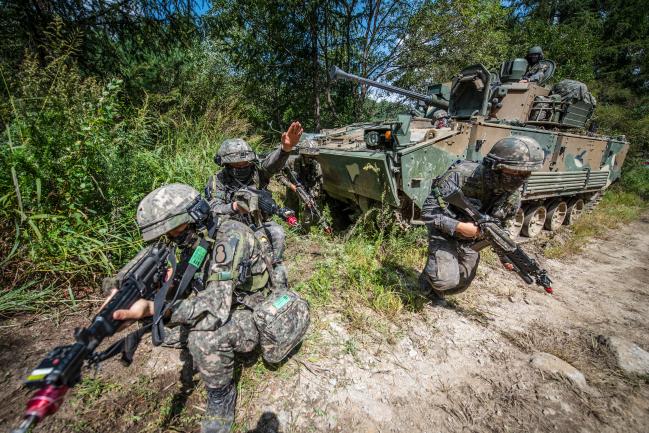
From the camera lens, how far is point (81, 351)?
1.24 m

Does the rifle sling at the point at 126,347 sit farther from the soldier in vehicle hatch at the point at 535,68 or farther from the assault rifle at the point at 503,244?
the soldier in vehicle hatch at the point at 535,68

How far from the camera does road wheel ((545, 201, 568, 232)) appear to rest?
6.08 meters

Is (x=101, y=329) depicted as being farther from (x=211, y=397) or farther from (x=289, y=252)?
(x=289, y=252)

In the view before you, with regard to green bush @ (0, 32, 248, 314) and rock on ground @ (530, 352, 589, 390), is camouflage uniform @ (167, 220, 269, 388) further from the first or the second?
rock on ground @ (530, 352, 589, 390)

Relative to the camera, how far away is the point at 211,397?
1.95 m

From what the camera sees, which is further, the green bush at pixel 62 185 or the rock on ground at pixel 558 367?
the green bush at pixel 62 185

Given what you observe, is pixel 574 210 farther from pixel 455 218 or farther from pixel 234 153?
pixel 234 153

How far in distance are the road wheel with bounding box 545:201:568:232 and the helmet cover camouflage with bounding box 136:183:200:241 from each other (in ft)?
21.9

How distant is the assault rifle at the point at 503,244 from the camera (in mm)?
2582

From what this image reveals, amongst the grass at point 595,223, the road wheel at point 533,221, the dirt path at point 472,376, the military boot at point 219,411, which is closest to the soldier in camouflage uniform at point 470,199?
the dirt path at point 472,376

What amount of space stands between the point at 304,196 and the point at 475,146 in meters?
2.56

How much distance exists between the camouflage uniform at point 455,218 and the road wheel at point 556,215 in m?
3.81

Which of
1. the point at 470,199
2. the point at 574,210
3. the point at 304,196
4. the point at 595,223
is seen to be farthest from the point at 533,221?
the point at 304,196

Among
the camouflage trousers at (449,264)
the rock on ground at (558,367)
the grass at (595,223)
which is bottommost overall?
the grass at (595,223)
